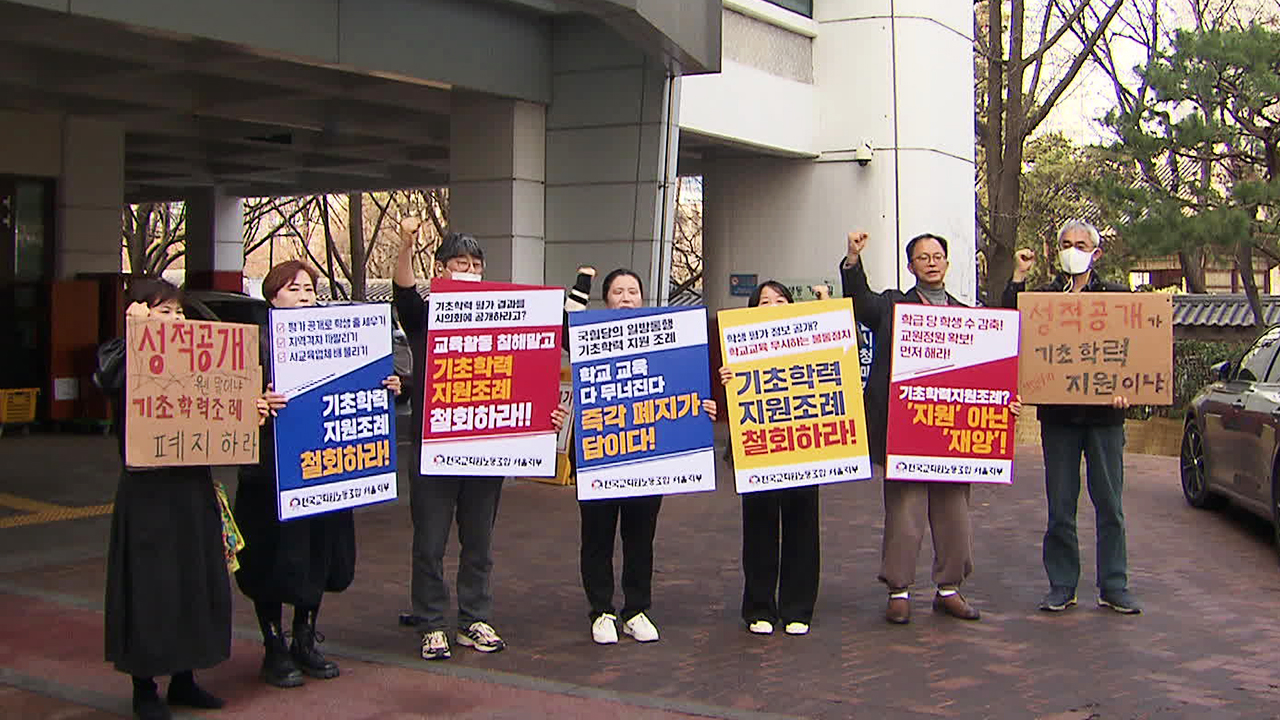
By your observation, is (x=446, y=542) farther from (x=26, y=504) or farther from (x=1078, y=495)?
(x=26, y=504)

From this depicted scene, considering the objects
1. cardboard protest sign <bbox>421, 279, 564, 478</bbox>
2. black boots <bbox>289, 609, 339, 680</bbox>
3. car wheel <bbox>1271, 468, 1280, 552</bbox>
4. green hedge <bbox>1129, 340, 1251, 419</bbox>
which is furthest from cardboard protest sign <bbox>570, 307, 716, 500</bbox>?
green hedge <bbox>1129, 340, 1251, 419</bbox>

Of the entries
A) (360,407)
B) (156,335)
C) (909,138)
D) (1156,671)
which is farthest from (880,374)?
(909,138)

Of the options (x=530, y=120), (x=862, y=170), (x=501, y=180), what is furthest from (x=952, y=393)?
(x=862, y=170)

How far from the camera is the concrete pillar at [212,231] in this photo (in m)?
26.4

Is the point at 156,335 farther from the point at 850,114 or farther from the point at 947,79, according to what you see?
the point at 947,79

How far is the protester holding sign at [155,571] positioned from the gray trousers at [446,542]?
1112mm

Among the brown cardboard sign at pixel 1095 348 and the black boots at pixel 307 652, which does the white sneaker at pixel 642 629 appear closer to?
the black boots at pixel 307 652

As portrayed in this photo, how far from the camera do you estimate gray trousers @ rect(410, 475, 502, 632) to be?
6.55m

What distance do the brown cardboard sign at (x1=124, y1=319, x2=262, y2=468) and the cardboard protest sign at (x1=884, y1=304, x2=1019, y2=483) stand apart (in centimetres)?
324

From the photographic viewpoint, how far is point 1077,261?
7617 millimetres

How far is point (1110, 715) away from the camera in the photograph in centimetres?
570

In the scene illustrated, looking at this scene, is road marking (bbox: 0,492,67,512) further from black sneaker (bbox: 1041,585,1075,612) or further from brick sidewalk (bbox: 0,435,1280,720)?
black sneaker (bbox: 1041,585,1075,612)

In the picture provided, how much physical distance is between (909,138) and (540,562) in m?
10.2

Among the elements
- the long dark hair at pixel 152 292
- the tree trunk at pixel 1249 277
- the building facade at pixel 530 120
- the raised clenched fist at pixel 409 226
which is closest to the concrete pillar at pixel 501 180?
the building facade at pixel 530 120
